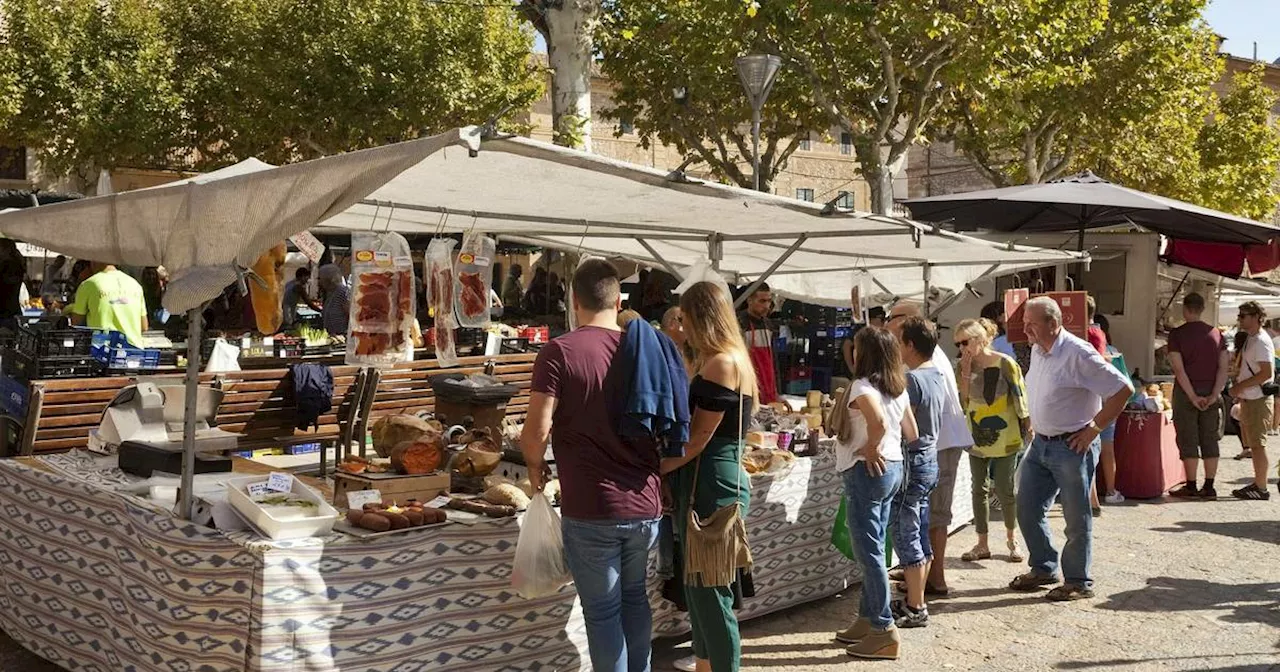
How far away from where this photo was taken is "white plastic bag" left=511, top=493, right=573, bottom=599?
14.3 feet

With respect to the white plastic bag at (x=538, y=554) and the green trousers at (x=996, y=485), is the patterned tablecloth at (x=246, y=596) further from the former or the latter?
the green trousers at (x=996, y=485)

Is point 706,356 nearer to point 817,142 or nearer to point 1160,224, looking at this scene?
point 1160,224

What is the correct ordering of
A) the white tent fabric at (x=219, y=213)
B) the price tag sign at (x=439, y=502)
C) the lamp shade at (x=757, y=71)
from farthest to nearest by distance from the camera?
the lamp shade at (x=757, y=71) < the price tag sign at (x=439, y=502) < the white tent fabric at (x=219, y=213)

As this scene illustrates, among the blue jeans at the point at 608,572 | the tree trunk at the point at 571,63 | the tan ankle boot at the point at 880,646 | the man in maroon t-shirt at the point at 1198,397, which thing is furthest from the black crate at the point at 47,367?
the man in maroon t-shirt at the point at 1198,397

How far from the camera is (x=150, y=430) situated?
5.79 m

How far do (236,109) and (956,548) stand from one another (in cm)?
2290

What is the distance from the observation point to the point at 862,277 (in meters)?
9.95

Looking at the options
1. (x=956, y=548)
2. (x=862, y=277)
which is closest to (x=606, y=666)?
(x=956, y=548)

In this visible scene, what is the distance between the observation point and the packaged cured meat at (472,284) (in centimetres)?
619

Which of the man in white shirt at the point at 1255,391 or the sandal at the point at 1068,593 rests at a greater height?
the man in white shirt at the point at 1255,391

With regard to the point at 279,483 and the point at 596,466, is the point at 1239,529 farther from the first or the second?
the point at 279,483

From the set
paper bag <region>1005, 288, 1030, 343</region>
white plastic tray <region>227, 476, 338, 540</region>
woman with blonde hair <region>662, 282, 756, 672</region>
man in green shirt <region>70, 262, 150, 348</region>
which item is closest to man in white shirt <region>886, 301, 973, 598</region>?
woman with blonde hair <region>662, 282, 756, 672</region>

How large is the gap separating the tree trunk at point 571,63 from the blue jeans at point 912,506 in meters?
8.11

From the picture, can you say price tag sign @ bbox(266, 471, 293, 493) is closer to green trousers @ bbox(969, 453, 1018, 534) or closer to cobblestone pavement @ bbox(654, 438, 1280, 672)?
cobblestone pavement @ bbox(654, 438, 1280, 672)
